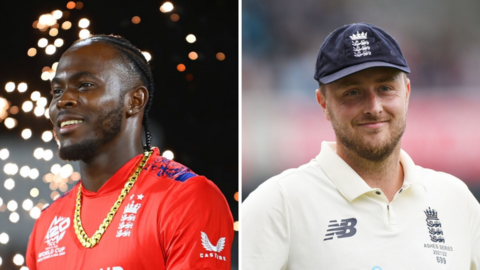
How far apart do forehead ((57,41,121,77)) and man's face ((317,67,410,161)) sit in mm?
629

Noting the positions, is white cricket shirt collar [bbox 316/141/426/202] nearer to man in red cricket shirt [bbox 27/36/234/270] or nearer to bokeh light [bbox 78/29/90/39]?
man in red cricket shirt [bbox 27/36/234/270]

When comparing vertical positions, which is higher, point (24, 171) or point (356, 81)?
point (356, 81)

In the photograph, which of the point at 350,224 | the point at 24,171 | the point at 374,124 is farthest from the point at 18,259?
the point at 374,124

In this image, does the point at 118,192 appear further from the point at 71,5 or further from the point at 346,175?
the point at 71,5

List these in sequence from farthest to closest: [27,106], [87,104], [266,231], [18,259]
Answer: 1. [27,106]
2. [18,259]
3. [87,104]
4. [266,231]

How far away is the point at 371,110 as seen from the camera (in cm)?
127

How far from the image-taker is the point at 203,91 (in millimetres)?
1741

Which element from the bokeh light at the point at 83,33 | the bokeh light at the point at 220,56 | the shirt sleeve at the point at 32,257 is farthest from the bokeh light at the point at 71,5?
the shirt sleeve at the point at 32,257

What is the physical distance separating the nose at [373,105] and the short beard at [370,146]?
0.07 m

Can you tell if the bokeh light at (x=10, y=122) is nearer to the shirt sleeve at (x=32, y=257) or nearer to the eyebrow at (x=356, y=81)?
the shirt sleeve at (x=32, y=257)

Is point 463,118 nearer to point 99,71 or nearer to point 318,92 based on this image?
point 318,92

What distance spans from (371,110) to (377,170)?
0.17 meters

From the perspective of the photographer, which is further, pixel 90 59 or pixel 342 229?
pixel 90 59

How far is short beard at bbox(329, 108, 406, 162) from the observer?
130 centimetres
